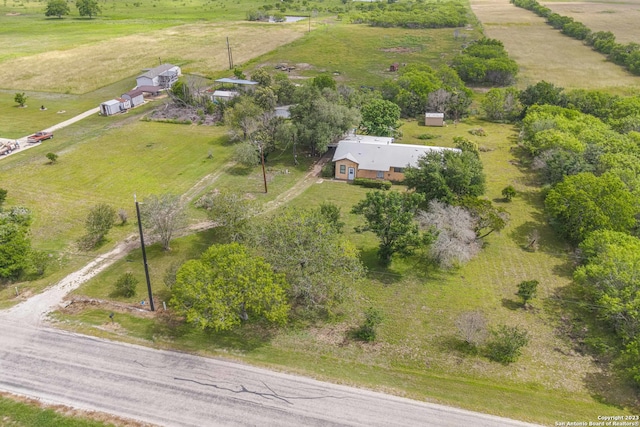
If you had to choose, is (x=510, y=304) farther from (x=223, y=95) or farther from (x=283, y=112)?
(x=223, y=95)

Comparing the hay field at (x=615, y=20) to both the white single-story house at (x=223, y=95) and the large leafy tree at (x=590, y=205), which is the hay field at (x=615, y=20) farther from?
the white single-story house at (x=223, y=95)

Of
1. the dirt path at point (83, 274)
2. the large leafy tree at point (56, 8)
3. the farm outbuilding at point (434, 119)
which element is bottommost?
the dirt path at point (83, 274)

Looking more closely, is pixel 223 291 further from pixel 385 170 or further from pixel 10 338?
pixel 385 170

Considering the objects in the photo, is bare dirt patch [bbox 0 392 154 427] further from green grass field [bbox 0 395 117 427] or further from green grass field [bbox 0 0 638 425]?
green grass field [bbox 0 0 638 425]

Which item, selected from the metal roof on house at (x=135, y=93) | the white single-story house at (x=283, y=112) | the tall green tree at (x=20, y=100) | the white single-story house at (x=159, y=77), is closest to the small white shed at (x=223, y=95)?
the white single-story house at (x=283, y=112)

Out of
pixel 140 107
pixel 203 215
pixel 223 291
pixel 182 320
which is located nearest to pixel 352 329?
pixel 223 291

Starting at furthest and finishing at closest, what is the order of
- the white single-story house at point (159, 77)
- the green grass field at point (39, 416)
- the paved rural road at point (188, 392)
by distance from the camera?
the white single-story house at point (159, 77)
the paved rural road at point (188, 392)
the green grass field at point (39, 416)
